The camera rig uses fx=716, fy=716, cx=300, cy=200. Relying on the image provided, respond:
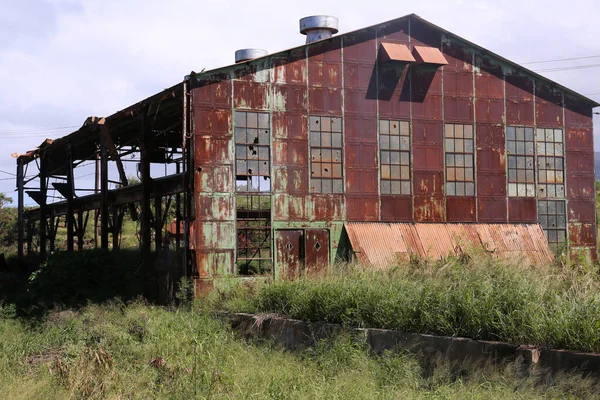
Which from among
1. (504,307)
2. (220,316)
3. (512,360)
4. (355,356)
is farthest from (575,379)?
(220,316)

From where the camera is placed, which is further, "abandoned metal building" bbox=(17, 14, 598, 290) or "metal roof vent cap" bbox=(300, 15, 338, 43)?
"metal roof vent cap" bbox=(300, 15, 338, 43)

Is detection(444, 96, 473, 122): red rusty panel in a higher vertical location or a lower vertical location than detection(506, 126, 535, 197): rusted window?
higher

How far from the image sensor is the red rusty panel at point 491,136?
23.4 m

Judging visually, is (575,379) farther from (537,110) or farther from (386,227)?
(537,110)

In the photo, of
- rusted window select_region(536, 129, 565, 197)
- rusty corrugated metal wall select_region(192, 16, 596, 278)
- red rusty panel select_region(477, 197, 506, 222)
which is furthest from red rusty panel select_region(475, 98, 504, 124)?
red rusty panel select_region(477, 197, 506, 222)

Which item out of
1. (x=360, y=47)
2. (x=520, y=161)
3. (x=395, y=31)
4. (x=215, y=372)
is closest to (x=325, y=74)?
(x=360, y=47)

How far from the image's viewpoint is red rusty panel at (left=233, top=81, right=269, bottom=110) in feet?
67.6

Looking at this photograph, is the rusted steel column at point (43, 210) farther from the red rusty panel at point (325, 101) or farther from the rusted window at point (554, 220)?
the rusted window at point (554, 220)

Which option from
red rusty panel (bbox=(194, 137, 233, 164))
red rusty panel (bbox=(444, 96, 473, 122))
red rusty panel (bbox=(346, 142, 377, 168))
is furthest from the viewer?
red rusty panel (bbox=(444, 96, 473, 122))

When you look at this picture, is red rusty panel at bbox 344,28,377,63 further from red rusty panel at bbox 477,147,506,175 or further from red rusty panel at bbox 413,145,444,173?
red rusty panel at bbox 477,147,506,175

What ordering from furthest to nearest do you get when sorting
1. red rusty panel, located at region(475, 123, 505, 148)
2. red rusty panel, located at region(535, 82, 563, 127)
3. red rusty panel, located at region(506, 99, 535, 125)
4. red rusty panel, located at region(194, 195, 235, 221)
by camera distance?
red rusty panel, located at region(535, 82, 563, 127), red rusty panel, located at region(506, 99, 535, 125), red rusty panel, located at region(475, 123, 505, 148), red rusty panel, located at region(194, 195, 235, 221)

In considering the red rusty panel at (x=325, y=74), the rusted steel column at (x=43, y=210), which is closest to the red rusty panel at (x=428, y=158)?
the red rusty panel at (x=325, y=74)

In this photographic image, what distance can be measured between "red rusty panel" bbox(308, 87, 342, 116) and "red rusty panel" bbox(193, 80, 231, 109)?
2562 mm

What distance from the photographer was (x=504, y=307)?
1064 centimetres
